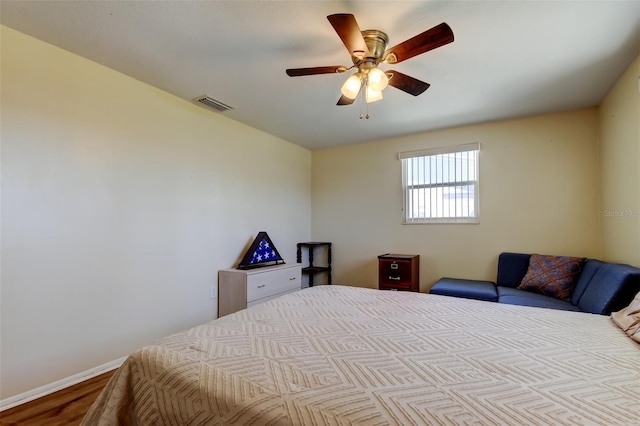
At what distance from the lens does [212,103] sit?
297cm

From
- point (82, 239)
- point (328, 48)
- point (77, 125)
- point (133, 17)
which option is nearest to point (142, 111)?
point (77, 125)

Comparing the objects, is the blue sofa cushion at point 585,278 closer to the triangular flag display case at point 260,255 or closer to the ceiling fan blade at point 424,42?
the ceiling fan blade at point 424,42

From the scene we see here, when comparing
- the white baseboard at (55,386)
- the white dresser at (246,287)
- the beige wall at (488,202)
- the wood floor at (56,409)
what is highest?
the beige wall at (488,202)

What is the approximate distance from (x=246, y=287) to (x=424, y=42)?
8.56 ft

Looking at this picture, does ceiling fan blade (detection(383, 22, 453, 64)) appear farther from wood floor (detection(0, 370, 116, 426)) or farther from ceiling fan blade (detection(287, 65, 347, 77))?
wood floor (detection(0, 370, 116, 426))

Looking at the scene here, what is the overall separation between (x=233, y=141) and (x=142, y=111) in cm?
105

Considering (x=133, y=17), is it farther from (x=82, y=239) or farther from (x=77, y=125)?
(x=82, y=239)

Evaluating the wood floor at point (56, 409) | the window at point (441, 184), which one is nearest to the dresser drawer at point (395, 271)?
the window at point (441, 184)

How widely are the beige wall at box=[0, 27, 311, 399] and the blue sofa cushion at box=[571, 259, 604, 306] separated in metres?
3.44

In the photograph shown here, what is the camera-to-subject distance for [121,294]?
2436 millimetres

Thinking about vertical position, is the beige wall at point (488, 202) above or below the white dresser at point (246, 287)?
above

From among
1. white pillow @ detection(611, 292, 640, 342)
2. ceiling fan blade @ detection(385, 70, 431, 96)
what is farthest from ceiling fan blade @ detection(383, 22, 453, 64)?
white pillow @ detection(611, 292, 640, 342)

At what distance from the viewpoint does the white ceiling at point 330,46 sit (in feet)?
5.58

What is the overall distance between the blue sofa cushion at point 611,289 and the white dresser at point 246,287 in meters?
2.85
